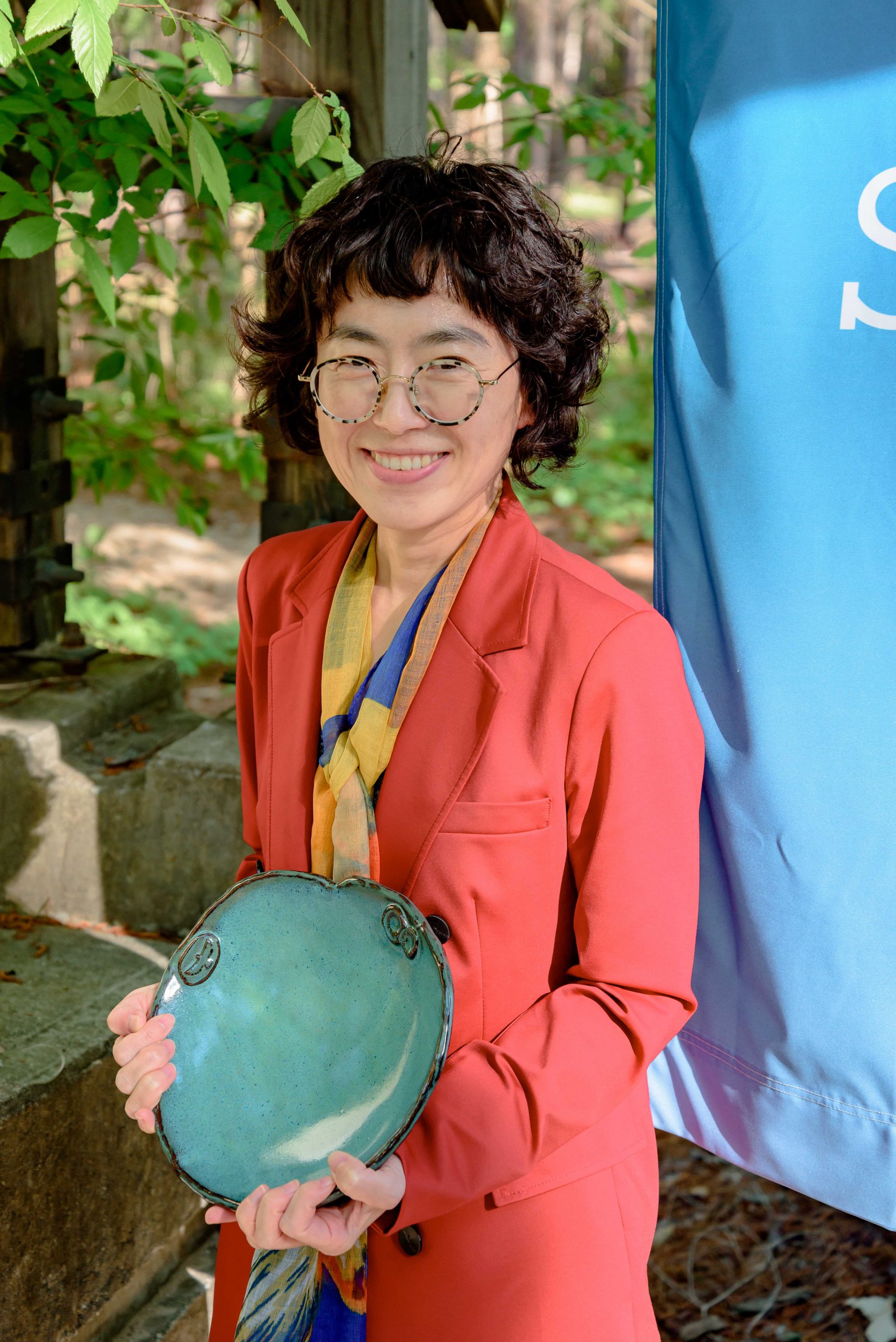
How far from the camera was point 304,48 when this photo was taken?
2215mm

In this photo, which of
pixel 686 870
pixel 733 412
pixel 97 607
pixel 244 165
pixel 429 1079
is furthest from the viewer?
pixel 97 607

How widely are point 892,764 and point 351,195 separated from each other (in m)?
0.98

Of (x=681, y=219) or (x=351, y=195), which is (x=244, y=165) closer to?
(x=351, y=195)

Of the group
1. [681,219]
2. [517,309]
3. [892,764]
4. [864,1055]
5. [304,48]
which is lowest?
[864,1055]

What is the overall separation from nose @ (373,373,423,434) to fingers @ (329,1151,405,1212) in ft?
2.65

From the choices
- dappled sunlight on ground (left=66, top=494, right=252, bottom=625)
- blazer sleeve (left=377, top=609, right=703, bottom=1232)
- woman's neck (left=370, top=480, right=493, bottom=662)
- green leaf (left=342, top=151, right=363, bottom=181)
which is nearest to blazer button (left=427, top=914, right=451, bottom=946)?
blazer sleeve (left=377, top=609, right=703, bottom=1232)

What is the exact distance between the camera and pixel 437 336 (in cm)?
135

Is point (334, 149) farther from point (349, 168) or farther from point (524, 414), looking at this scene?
point (524, 414)

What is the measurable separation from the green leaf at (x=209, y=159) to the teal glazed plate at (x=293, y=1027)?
974mm

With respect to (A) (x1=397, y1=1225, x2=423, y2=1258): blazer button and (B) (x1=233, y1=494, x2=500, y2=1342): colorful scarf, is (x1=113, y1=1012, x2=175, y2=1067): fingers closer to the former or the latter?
(B) (x1=233, y1=494, x2=500, y2=1342): colorful scarf

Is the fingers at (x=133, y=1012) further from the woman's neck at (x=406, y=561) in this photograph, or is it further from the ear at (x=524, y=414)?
the ear at (x=524, y=414)

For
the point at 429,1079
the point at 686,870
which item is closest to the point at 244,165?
the point at 686,870

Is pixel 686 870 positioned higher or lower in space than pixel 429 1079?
higher

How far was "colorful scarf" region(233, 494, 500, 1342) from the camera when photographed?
136 centimetres
